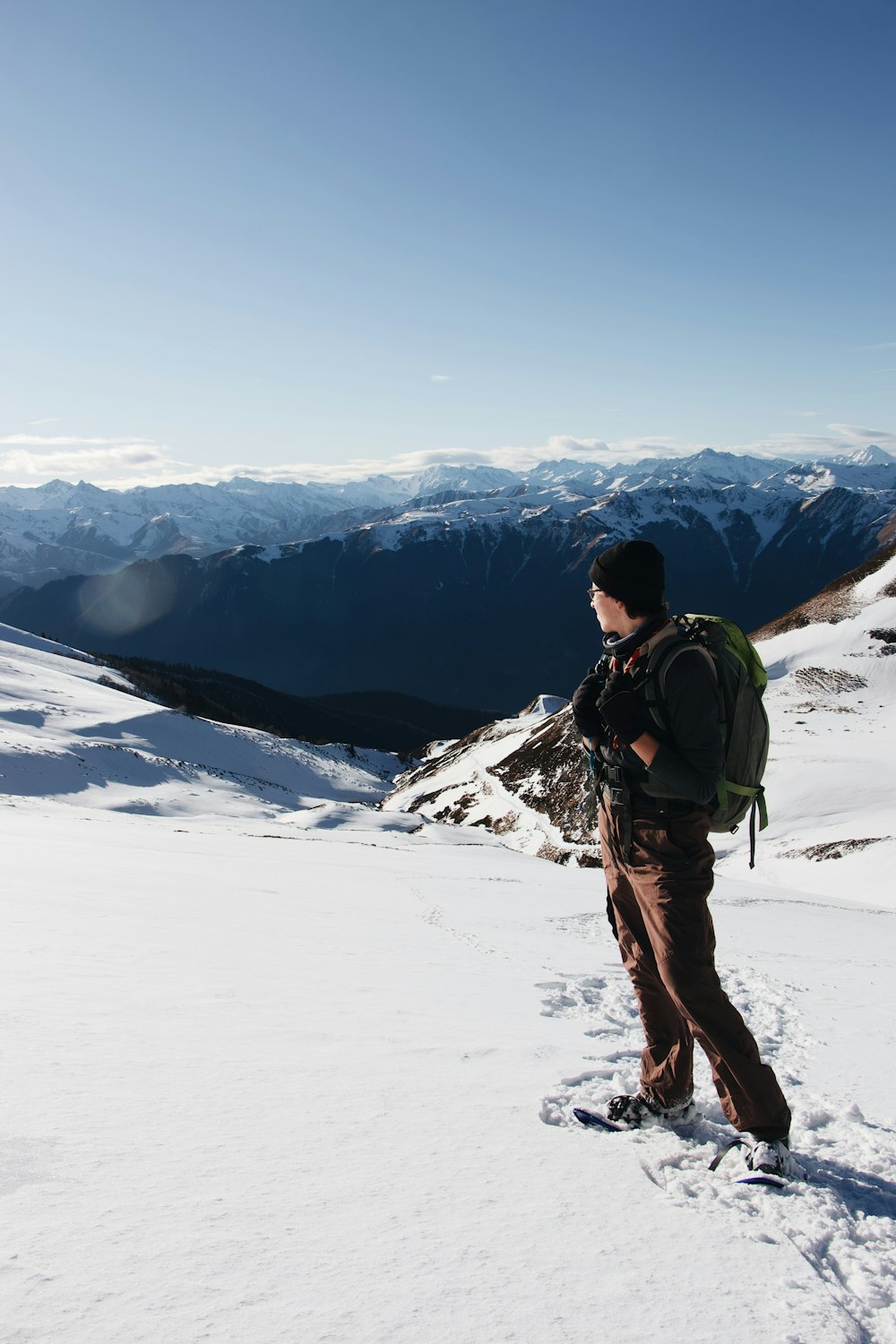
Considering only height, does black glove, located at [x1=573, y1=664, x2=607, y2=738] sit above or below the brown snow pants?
above

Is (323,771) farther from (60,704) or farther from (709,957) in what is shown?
(709,957)

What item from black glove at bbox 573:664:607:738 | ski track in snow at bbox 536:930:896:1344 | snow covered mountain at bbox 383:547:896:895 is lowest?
snow covered mountain at bbox 383:547:896:895

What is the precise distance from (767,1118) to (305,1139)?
8.31ft

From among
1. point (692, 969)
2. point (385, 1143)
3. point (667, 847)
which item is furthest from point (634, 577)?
point (385, 1143)

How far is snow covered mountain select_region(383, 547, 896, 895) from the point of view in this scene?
37062mm

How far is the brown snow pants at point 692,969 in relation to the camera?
419 cm

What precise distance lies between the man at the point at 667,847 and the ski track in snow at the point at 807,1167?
0.20m

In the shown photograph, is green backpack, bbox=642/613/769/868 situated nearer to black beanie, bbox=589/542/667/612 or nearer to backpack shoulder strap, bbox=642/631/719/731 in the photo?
backpack shoulder strap, bbox=642/631/719/731

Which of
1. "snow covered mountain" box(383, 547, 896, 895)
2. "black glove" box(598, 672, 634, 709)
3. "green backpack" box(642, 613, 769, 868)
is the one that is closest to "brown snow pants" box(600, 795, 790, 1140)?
"green backpack" box(642, 613, 769, 868)

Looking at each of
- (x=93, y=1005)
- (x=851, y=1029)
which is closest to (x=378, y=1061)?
(x=93, y=1005)

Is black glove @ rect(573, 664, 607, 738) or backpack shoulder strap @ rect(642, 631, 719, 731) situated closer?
backpack shoulder strap @ rect(642, 631, 719, 731)

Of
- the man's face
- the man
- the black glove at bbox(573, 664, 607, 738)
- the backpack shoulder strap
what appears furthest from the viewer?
the man's face

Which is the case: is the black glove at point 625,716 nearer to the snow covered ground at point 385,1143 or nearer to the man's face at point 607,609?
the man's face at point 607,609

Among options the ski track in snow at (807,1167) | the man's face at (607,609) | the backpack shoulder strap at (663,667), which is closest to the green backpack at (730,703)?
the backpack shoulder strap at (663,667)
